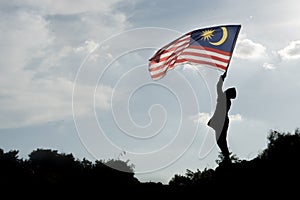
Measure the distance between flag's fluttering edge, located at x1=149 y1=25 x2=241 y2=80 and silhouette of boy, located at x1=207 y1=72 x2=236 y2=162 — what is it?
1.99m

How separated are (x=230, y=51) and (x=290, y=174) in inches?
205

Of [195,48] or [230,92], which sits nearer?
[230,92]

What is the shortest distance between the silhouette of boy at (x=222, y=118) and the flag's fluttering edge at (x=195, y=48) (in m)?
1.99

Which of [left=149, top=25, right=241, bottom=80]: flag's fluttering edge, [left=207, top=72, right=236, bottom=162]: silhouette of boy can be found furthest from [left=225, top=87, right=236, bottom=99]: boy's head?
[left=149, top=25, right=241, bottom=80]: flag's fluttering edge

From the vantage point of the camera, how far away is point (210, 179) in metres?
13.2

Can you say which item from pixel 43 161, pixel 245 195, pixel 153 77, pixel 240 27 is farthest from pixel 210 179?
pixel 43 161

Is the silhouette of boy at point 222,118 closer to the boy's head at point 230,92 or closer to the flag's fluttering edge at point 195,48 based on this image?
the boy's head at point 230,92

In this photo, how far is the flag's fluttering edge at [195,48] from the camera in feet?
48.3

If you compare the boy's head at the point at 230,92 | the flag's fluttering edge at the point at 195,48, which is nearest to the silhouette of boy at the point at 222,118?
the boy's head at the point at 230,92

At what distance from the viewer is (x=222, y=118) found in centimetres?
1281

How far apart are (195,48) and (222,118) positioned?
355 centimetres

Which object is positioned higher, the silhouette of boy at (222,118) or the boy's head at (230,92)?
the boy's head at (230,92)

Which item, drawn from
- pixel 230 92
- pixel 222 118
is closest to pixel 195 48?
pixel 230 92

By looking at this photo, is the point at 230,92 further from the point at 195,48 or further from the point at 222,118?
the point at 195,48
